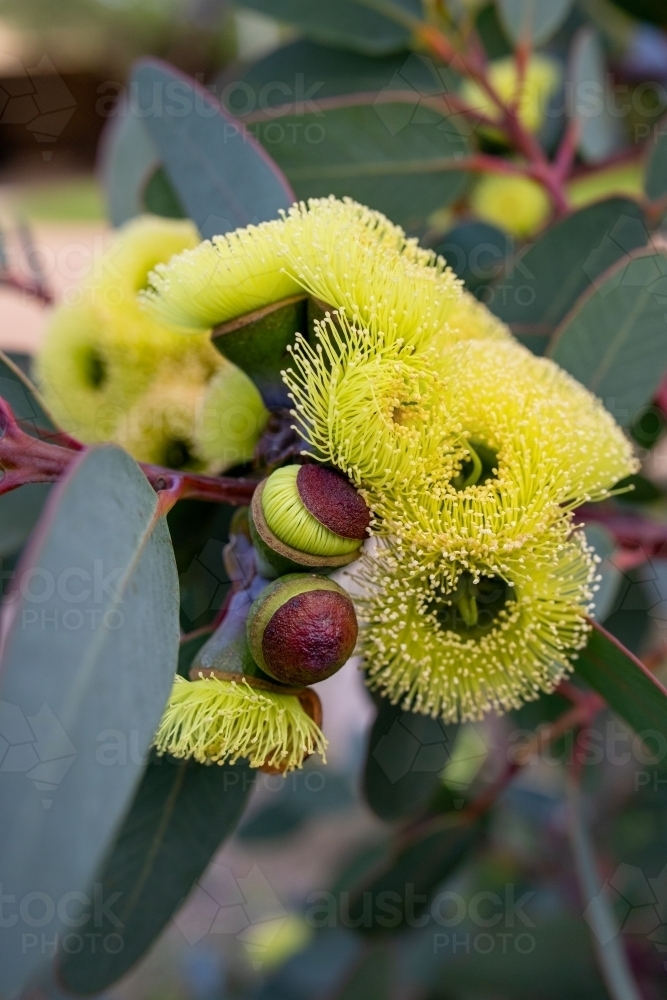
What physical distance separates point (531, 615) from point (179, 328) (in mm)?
360

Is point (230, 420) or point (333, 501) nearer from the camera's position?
point (333, 501)

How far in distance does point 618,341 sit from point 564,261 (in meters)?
0.18

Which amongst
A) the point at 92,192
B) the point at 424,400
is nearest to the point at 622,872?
the point at 424,400

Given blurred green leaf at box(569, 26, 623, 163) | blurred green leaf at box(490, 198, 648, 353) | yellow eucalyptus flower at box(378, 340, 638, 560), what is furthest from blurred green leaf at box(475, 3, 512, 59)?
yellow eucalyptus flower at box(378, 340, 638, 560)

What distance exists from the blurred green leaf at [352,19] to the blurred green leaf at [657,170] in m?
0.41

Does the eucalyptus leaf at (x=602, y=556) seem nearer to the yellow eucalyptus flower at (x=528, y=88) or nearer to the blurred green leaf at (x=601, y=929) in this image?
the blurred green leaf at (x=601, y=929)

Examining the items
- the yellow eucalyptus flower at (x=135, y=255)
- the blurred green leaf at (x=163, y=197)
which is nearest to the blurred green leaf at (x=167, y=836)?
the yellow eucalyptus flower at (x=135, y=255)

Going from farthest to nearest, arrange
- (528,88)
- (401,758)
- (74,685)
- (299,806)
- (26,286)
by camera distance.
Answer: (299,806)
(528,88)
(26,286)
(401,758)
(74,685)

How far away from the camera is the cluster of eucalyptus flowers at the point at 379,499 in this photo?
0.57m

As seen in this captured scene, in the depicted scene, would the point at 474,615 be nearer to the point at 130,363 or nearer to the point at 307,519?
the point at 307,519

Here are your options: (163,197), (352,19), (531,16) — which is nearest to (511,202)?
(531,16)

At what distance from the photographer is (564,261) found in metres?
0.95

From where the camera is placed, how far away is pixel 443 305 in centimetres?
63

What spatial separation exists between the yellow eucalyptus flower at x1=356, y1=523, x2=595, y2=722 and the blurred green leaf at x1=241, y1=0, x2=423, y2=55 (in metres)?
0.85
